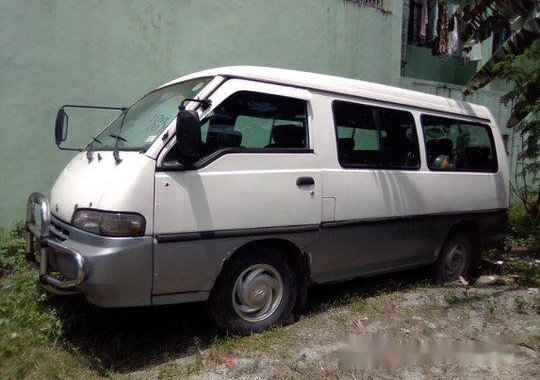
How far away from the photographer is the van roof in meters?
3.77

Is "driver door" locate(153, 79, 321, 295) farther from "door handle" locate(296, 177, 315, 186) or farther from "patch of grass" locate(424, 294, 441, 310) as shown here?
"patch of grass" locate(424, 294, 441, 310)

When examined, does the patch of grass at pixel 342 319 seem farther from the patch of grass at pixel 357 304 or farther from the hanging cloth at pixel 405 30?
the hanging cloth at pixel 405 30

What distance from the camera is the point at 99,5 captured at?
6117mm

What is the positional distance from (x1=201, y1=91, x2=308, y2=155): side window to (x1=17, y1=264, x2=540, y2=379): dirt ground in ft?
4.67

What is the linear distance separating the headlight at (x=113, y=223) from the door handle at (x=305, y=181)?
4.03 ft

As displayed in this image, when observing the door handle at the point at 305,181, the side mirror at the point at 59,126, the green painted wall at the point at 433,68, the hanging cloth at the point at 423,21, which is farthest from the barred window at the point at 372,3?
the side mirror at the point at 59,126

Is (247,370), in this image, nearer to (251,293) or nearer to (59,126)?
(251,293)

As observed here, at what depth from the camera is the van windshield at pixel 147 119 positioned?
3.57 metres

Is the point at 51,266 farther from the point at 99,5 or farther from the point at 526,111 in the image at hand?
the point at 526,111

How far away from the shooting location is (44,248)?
3.40 metres

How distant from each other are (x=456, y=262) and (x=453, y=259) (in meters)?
0.10

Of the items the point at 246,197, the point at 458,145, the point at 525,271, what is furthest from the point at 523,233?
the point at 246,197

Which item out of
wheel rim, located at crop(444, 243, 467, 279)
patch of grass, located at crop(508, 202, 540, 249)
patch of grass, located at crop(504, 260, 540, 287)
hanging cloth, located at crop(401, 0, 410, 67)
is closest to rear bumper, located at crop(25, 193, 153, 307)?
wheel rim, located at crop(444, 243, 467, 279)

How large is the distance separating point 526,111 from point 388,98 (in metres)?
2.86
